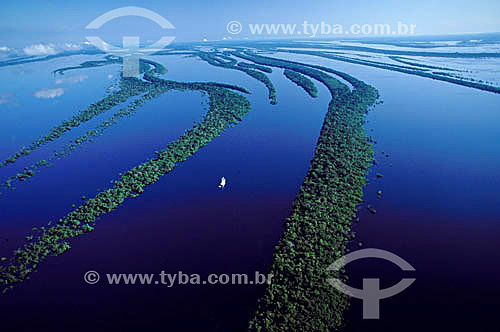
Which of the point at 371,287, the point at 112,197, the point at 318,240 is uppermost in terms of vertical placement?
the point at 112,197

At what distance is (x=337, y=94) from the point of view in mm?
48000

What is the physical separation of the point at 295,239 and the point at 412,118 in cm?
3039

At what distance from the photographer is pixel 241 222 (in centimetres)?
1852

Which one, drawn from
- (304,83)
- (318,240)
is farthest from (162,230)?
(304,83)

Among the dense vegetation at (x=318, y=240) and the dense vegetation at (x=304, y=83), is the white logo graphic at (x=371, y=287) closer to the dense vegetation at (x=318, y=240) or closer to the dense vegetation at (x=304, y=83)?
the dense vegetation at (x=318, y=240)

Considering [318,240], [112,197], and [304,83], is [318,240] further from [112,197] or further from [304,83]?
[304,83]

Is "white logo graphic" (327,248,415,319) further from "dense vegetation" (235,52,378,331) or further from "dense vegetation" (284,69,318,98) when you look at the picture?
"dense vegetation" (284,69,318,98)

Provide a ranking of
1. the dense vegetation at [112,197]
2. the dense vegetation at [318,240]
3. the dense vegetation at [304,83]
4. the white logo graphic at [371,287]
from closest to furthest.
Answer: the dense vegetation at [318,240], the white logo graphic at [371,287], the dense vegetation at [112,197], the dense vegetation at [304,83]

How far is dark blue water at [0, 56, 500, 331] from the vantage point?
42.9 feet

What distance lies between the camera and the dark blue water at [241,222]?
1309 centimetres

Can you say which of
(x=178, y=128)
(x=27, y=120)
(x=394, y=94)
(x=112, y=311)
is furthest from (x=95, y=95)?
(x=394, y=94)

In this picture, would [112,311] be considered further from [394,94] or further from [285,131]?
[394,94]

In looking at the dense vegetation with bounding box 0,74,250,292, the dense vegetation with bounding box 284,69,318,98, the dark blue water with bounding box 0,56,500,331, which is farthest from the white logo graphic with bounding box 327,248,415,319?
the dense vegetation with bounding box 284,69,318,98

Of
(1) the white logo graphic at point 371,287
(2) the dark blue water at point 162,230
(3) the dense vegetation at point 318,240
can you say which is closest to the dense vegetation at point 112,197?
(2) the dark blue water at point 162,230
